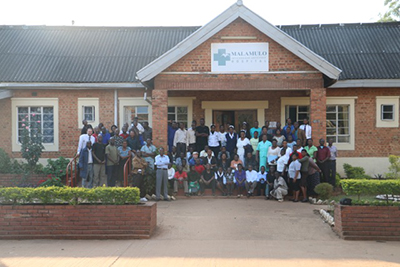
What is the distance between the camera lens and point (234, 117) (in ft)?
59.5

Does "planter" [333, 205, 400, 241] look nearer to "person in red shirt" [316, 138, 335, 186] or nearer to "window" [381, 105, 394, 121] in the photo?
"person in red shirt" [316, 138, 335, 186]

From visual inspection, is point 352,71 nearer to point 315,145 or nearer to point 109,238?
point 315,145

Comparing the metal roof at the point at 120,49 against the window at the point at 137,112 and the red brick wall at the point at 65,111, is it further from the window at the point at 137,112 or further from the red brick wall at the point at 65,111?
the window at the point at 137,112

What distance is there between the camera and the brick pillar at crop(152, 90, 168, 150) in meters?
14.8

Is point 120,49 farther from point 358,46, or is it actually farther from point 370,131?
point 370,131

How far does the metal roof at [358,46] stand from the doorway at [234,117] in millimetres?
3576

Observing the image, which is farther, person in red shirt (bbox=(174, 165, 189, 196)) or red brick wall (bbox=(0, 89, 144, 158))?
red brick wall (bbox=(0, 89, 144, 158))

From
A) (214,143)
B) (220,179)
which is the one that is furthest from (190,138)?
(220,179)

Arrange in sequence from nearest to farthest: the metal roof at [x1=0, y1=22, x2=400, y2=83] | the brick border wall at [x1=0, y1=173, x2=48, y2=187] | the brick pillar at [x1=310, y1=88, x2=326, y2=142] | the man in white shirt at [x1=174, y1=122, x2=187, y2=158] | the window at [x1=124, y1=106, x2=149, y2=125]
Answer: the brick pillar at [x1=310, y1=88, x2=326, y2=142] → the man in white shirt at [x1=174, y1=122, x2=187, y2=158] → the brick border wall at [x1=0, y1=173, x2=48, y2=187] → the metal roof at [x1=0, y1=22, x2=400, y2=83] → the window at [x1=124, y1=106, x2=149, y2=125]

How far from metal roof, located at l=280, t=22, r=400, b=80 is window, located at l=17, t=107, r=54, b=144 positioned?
10506mm

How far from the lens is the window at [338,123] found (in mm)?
17531

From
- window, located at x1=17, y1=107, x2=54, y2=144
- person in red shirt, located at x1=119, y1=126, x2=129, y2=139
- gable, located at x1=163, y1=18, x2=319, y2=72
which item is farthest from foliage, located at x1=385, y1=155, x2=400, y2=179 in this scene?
window, located at x1=17, y1=107, x2=54, y2=144

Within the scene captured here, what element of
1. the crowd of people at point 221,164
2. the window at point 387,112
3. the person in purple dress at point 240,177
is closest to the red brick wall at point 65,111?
the crowd of people at point 221,164

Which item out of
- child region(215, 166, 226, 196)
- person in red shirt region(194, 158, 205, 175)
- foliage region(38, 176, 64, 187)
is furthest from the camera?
foliage region(38, 176, 64, 187)
